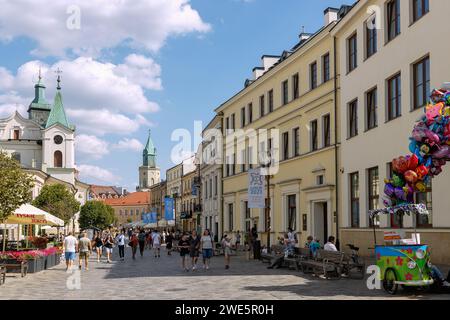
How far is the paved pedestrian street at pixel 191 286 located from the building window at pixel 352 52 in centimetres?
1138

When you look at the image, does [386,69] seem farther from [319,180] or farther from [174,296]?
[174,296]

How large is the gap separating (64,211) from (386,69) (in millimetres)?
47507

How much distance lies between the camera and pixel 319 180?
3362cm

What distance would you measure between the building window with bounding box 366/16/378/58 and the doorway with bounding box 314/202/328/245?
9298mm

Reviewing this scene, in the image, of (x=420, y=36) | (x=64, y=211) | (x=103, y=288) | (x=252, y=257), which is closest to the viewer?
(x=103, y=288)

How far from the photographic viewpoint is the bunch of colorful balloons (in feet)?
49.0

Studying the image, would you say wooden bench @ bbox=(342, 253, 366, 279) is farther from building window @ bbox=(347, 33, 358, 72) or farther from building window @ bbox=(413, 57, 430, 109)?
building window @ bbox=(347, 33, 358, 72)

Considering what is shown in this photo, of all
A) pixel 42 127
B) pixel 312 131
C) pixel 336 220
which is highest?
pixel 42 127

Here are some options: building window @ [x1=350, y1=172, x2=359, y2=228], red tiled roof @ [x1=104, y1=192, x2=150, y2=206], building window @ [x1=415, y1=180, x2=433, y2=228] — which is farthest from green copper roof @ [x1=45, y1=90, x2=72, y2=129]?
building window @ [x1=415, y1=180, x2=433, y2=228]

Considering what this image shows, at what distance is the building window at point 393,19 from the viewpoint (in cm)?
2503

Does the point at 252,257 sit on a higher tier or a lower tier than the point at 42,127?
lower

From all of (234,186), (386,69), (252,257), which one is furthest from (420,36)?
(234,186)

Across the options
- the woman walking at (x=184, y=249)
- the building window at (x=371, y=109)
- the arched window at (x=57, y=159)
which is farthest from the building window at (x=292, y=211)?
the arched window at (x=57, y=159)

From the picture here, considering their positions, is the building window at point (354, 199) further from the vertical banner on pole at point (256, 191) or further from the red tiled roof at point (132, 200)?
the red tiled roof at point (132, 200)
